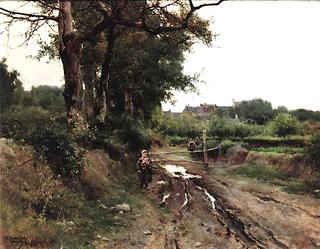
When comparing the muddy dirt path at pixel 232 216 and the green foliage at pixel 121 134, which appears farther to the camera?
the green foliage at pixel 121 134

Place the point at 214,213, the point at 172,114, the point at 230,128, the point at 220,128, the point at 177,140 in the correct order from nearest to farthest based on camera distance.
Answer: the point at 214,213, the point at 230,128, the point at 220,128, the point at 177,140, the point at 172,114

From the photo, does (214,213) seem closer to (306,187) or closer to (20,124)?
(306,187)

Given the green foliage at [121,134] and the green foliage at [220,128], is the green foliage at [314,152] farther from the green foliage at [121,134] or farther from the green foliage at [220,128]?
the green foliage at [220,128]

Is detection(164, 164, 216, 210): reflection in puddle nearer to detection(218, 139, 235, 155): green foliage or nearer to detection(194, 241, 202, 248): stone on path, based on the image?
detection(218, 139, 235, 155): green foliage

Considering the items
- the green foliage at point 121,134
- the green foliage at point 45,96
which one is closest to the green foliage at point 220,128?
the green foliage at point 121,134

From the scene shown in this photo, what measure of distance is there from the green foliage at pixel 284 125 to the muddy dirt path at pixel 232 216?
6246mm

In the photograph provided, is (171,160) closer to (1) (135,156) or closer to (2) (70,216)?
(1) (135,156)

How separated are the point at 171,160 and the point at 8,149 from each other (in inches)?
628

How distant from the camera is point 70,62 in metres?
15.5

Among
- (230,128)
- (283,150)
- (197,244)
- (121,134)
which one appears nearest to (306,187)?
(283,150)

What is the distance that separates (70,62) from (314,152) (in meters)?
9.91

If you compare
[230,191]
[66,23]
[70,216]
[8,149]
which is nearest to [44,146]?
[8,149]

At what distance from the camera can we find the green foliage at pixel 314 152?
51.3 feet

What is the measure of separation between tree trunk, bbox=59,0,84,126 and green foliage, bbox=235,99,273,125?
17.2 m
